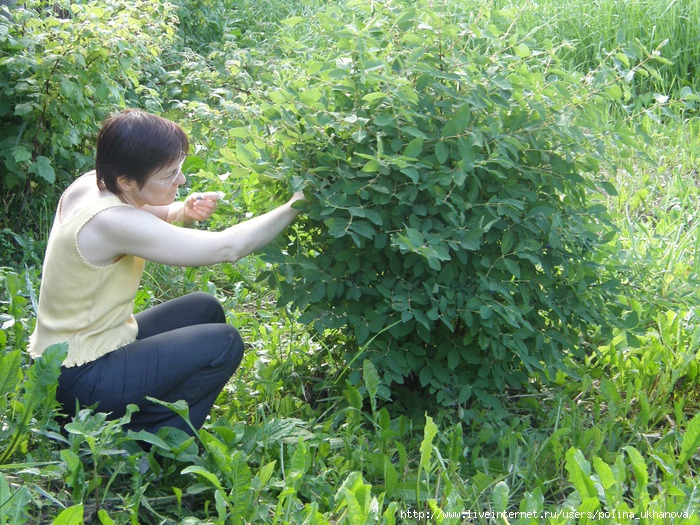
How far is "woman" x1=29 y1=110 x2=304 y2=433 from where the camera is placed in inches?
106

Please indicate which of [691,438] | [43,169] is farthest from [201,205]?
[691,438]

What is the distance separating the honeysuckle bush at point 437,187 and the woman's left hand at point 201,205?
0.63 ft

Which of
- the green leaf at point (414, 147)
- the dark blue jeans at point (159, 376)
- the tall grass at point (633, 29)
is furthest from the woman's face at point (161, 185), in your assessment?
the tall grass at point (633, 29)

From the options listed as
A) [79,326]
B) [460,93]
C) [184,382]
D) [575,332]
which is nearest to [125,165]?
[79,326]

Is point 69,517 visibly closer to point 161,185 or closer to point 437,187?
point 161,185

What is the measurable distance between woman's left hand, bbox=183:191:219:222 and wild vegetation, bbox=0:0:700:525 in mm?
88

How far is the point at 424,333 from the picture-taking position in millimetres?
2881

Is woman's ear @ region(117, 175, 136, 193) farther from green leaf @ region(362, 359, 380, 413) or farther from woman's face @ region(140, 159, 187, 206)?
green leaf @ region(362, 359, 380, 413)

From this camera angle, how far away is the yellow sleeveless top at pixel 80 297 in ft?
8.85

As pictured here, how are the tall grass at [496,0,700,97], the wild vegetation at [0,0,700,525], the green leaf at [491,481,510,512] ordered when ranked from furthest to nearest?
the tall grass at [496,0,700,97] → the wild vegetation at [0,0,700,525] → the green leaf at [491,481,510,512]

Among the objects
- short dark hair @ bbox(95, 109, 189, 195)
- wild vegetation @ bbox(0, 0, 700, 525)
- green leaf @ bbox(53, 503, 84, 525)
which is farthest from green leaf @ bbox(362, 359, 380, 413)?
green leaf @ bbox(53, 503, 84, 525)

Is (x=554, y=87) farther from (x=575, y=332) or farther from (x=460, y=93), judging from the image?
(x=575, y=332)

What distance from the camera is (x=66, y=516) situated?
214 centimetres

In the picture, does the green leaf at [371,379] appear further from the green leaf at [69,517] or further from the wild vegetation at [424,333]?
the green leaf at [69,517]
